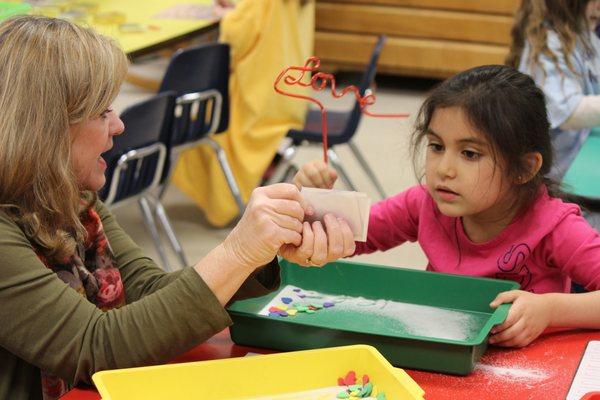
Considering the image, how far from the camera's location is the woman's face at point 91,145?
57.0 inches

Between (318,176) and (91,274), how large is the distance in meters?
0.46

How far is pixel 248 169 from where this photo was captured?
160 inches

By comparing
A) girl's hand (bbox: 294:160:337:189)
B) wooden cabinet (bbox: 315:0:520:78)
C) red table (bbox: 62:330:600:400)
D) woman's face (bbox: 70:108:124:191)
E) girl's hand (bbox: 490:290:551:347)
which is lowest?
wooden cabinet (bbox: 315:0:520:78)

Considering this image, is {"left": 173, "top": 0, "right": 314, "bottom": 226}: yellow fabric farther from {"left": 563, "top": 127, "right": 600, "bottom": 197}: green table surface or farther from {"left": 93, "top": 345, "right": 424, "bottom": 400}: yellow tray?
{"left": 93, "top": 345, "right": 424, "bottom": 400}: yellow tray

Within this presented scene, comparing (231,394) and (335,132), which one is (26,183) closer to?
(231,394)

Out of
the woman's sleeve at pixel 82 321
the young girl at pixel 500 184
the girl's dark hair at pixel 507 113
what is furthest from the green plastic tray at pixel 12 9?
the woman's sleeve at pixel 82 321

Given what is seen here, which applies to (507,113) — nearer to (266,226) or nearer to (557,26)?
(266,226)

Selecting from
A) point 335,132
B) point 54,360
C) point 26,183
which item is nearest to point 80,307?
point 54,360

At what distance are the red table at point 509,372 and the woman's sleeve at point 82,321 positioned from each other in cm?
7

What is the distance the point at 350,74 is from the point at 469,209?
491 cm

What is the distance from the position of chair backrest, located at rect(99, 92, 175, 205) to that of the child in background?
1.14m

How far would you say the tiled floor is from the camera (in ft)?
12.8

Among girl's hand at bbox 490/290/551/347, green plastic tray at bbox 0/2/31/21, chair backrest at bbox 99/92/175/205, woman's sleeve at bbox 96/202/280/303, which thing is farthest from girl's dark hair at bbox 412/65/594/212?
green plastic tray at bbox 0/2/31/21

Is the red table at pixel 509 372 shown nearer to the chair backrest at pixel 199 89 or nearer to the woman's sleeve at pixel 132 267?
the woman's sleeve at pixel 132 267
